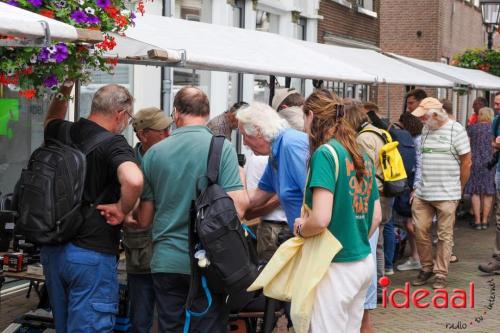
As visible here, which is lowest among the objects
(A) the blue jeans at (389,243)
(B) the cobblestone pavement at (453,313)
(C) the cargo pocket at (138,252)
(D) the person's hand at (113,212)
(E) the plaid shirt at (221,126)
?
(B) the cobblestone pavement at (453,313)

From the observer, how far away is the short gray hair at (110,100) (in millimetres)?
4707

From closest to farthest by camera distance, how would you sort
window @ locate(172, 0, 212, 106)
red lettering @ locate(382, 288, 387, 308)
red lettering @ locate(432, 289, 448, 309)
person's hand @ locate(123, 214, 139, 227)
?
person's hand @ locate(123, 214, 139, 227), red lettering @ locate(382, 288, 387, 308), red lettering @ locate(432, 289, 448, 309), window @ locate(172, 0, 212, 106)

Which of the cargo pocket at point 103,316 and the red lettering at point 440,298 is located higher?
the cargo pocket at point 103,316

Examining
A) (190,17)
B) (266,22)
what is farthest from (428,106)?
(266,22)

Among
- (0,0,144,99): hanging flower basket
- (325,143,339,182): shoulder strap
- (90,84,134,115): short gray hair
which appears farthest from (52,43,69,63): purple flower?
(325,143,339,182): shoulder strap

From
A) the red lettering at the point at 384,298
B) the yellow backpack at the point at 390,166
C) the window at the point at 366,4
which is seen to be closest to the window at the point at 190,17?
the yellow backpack at the point at 390,166

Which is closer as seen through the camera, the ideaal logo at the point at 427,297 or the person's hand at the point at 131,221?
the person's hand at the point at 131,221

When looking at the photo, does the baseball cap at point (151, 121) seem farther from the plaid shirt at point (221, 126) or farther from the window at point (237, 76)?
the window at point (237, 76)

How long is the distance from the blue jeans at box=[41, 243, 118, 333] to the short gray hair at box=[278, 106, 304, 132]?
2.10 metres

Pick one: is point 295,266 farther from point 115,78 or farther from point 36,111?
point 115,78

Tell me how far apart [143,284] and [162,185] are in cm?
84

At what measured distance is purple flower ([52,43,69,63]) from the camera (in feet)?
15.6

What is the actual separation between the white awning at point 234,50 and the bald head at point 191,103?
3.89 ft

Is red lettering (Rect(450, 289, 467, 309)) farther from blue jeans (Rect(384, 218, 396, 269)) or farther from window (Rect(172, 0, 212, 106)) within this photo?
window (Rect(172, 0, 212, 106))
